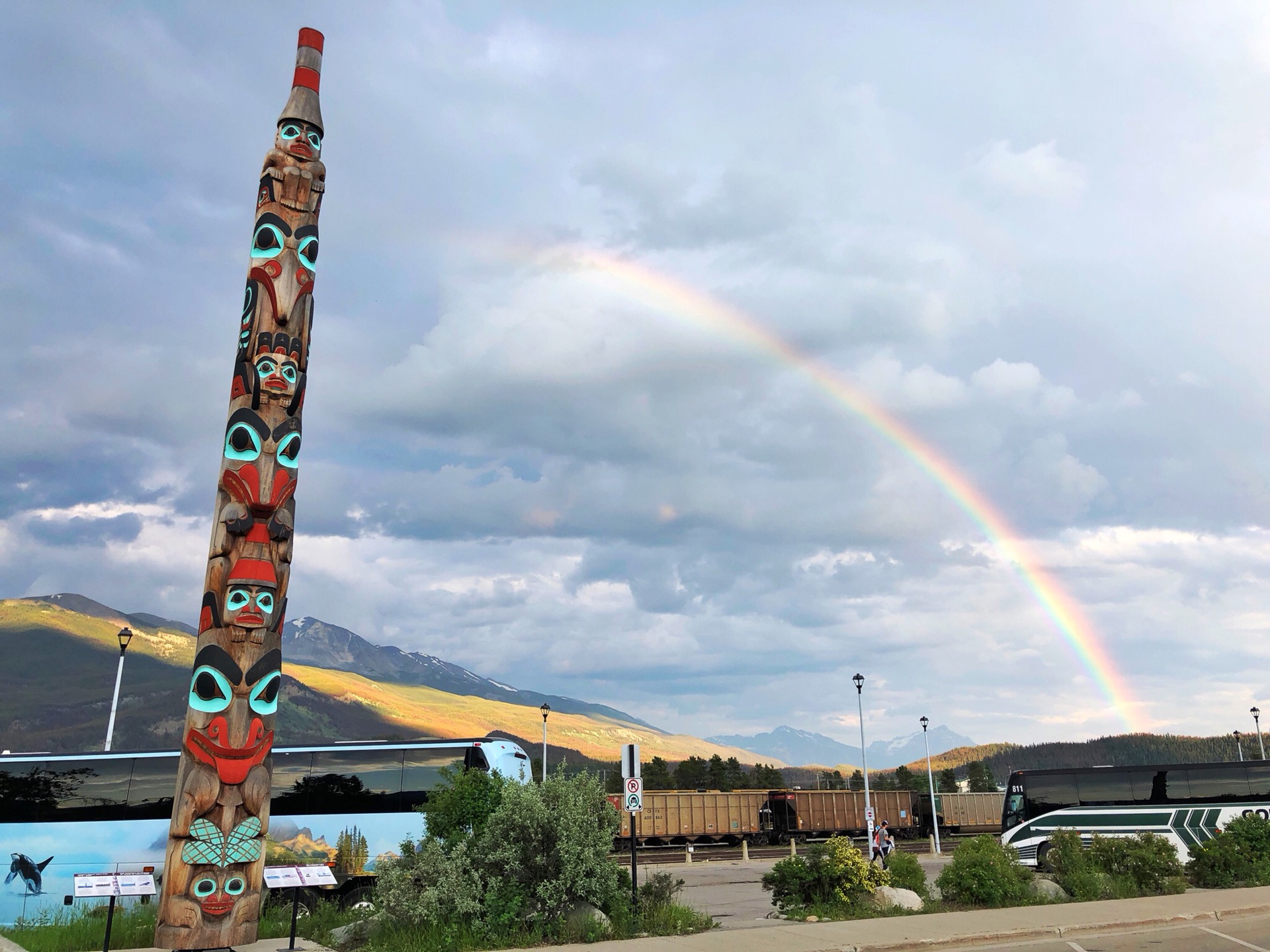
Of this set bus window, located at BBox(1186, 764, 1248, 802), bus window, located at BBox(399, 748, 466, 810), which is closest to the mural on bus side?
bus window, located at BBox(399, 748, 466, 810)

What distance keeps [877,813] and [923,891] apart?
36883 millimetres

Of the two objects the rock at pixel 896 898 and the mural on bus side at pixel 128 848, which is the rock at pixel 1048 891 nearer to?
the rock at pixel 896 898

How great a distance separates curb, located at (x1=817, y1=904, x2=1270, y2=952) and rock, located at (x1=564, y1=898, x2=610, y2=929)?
3.93m

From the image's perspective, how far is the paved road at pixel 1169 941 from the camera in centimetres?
1503

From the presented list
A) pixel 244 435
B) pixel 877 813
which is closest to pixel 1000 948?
pixel 244 435

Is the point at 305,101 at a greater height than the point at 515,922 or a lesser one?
greater

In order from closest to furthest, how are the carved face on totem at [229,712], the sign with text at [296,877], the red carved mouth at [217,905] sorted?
the sign with text at [296,877]
the red carved mouth at [217,905]
the carved face on totem at [229,712]

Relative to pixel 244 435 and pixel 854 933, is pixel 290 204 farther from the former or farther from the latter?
pixel 854 933

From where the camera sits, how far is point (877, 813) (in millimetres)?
54375

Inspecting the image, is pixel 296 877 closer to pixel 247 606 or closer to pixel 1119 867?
pixel 247 606

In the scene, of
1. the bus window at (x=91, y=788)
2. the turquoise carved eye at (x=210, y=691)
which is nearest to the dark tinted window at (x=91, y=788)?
the bus window at (x=91, y=788)

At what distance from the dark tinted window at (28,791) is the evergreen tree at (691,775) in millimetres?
77055

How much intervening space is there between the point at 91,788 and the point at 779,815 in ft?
132

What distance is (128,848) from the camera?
21.3 m
